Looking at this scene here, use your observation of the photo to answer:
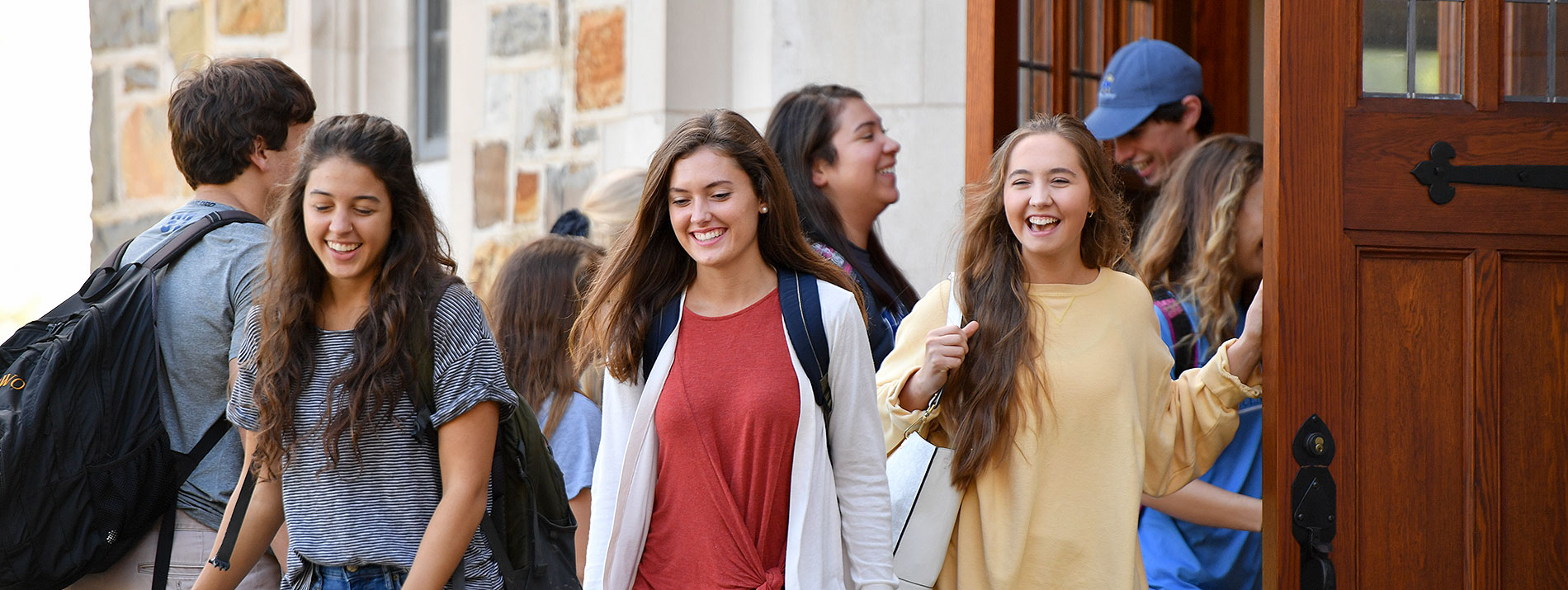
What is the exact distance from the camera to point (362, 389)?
2740mm

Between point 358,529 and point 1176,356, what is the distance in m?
2.03

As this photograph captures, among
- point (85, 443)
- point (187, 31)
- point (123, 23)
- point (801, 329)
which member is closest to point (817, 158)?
point (801, 329)

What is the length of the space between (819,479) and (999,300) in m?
0.58

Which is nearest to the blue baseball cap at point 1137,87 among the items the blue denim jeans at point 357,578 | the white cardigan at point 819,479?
the white cardigan at point 819,479

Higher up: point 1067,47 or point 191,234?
point 1067,47

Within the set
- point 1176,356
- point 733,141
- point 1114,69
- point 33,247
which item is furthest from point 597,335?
point 33,247

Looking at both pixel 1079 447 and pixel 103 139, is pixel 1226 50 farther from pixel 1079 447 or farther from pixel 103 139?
pixel 103 139

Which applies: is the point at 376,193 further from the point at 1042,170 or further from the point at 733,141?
the point at 1042,170

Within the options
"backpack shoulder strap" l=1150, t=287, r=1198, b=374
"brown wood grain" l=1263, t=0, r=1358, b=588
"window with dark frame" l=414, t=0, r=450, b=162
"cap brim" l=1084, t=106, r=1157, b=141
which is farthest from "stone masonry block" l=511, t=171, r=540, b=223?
"brown wood grain" l=1263, t=0, r=1358, b=588

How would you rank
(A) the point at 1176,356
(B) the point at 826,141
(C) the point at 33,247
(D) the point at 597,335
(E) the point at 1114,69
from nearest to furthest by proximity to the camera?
(D) the point at 597,335, (A) the point at 1176,356, (B) the point at 826,141, (E) the point at 1114,69, (C) the point at 33,247

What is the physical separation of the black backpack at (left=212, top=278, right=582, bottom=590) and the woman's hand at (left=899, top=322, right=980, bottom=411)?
0.76m

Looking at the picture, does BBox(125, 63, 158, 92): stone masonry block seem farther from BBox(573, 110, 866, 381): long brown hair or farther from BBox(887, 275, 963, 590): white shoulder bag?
BBox(887, 275, 963, 590): white shoulder bag

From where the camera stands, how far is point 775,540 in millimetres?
2742

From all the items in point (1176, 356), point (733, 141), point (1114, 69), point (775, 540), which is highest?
point (1114, 69)
